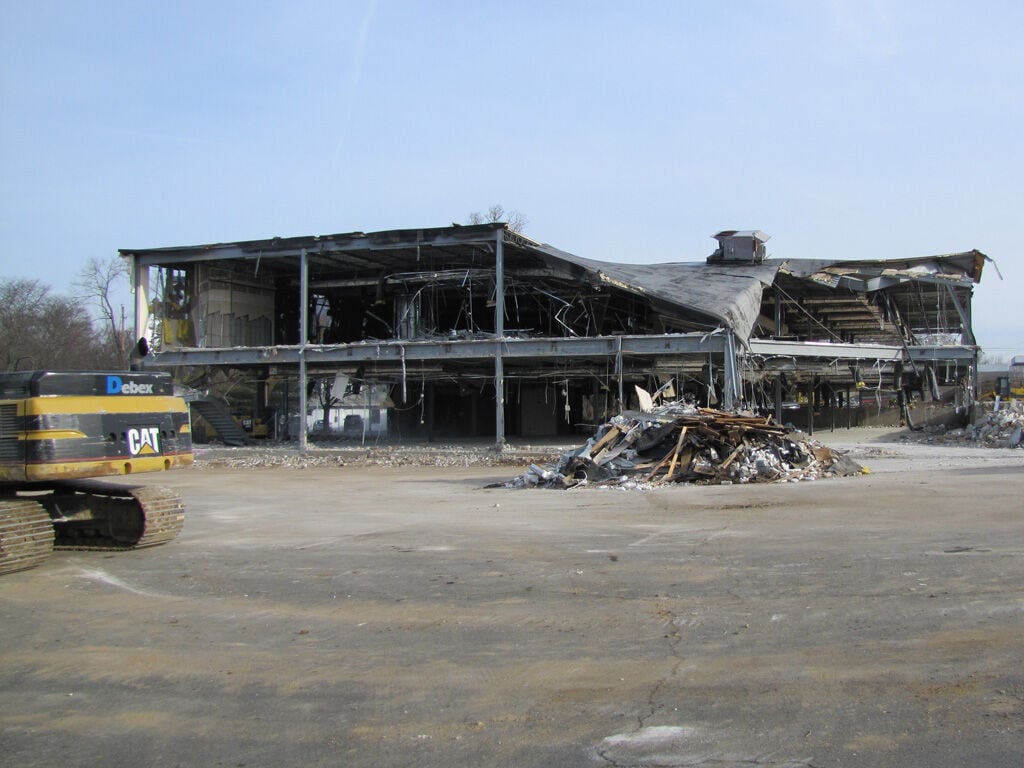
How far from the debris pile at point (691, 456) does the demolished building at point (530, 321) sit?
6.74m

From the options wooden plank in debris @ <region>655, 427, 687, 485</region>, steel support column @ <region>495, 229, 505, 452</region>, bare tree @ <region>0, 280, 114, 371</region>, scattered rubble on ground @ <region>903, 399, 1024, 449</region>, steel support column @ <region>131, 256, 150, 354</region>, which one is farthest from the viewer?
bare tree @ <region>0, 280, 114, 371</region>

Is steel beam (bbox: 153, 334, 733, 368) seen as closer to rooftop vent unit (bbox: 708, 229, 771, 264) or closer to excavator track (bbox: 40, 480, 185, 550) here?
rooftop vent unit (bbox: 708, 229, 771, 264)

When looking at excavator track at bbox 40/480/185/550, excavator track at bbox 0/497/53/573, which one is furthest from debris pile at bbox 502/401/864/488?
excavator track at bbox 0/497/53/573

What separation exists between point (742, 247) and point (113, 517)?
30955mm

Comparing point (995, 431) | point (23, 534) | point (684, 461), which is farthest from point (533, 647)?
point (995, 431)

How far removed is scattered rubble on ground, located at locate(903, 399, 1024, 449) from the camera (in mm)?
28500

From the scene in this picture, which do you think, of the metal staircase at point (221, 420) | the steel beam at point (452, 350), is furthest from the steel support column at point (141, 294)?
the metal staircase at point (221, 420)

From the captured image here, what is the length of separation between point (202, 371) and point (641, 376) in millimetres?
17548

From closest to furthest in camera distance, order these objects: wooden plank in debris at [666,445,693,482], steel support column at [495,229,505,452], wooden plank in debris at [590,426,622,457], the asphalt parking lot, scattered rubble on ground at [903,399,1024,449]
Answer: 1. the asphalt parking lot
2. wooden plank in debris at [666,445,693,482]
3. wooden plank in debris at [590,426,622,457]
4. steel support column at [495,229,505,452]
5. scattered rubble on ground at [903,399,1024,449]

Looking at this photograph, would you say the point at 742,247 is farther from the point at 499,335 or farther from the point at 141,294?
the point at 141,294

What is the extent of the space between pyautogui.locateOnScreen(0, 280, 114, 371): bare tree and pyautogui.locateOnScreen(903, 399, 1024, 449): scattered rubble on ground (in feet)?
114

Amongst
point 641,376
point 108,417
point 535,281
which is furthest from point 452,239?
point 108,417

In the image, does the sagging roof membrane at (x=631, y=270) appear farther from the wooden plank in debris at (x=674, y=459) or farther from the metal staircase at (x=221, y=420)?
the wooden plank in debris at (x=674, y=459)

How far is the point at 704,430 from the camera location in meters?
18.4
